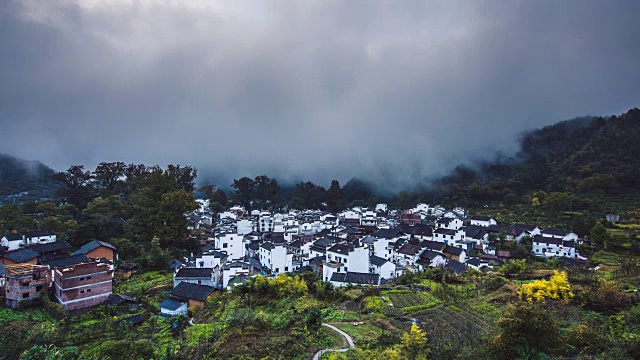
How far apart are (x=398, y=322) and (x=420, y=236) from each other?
29307 millimetres

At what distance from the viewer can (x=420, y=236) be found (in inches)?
1719

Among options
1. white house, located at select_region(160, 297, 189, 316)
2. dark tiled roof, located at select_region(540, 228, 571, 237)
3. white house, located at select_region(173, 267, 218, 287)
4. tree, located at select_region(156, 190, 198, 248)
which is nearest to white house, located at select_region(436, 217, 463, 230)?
dark tiled roof, located at select_region(540, 228, 571, 237)

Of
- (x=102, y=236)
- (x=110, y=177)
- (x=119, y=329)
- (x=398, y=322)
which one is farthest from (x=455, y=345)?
(x=110, y=177)

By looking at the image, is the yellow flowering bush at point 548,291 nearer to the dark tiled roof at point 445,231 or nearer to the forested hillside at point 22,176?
the dark tiled roof at point 445,231

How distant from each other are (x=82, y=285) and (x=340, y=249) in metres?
20.4

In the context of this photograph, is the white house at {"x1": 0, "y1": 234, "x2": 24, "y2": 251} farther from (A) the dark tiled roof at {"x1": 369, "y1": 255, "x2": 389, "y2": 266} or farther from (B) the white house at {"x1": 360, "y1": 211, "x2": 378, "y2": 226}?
(B) the white house at {"x1": 360, "y1": 211, "x2": 378, "y2": 226}

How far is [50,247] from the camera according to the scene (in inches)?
1268

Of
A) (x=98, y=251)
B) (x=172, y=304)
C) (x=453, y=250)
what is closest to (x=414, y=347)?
(x=172, y=304)

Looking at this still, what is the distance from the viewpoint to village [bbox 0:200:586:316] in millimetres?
23266

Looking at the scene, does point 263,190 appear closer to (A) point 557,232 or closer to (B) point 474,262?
(B) point 474,262

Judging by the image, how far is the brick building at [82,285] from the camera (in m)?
22.7

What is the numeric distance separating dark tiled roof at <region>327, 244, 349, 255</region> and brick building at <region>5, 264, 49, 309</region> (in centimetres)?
2246

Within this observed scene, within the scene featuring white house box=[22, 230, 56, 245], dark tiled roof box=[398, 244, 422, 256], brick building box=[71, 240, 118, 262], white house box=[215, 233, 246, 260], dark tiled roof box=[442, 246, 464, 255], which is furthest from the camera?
white house box=[215, 233, 246, 260]

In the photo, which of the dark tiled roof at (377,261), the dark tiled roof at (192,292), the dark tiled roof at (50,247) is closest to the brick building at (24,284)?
the dark tiled roof at (50,247)
